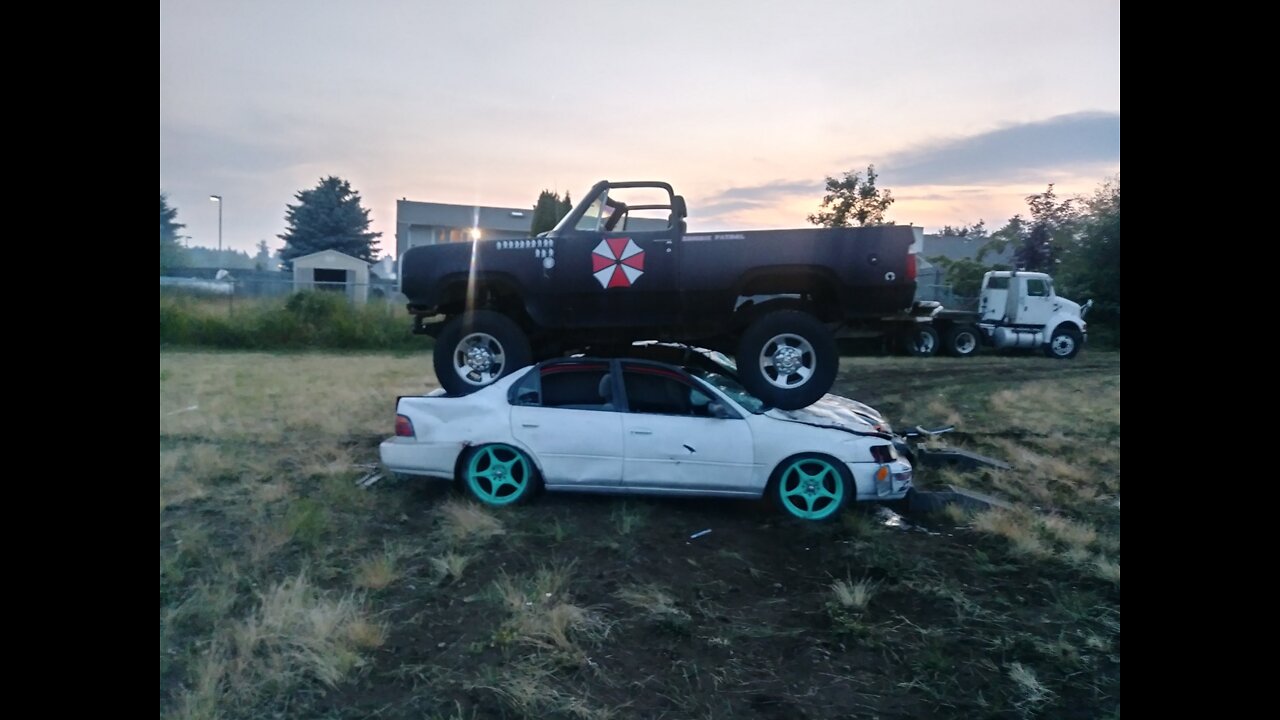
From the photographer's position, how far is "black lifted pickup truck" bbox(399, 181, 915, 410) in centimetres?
605

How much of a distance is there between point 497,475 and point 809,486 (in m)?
2.30

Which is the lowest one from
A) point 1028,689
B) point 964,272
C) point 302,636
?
point 1028,689

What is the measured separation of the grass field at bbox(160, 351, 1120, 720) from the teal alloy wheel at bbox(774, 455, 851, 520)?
20 cm

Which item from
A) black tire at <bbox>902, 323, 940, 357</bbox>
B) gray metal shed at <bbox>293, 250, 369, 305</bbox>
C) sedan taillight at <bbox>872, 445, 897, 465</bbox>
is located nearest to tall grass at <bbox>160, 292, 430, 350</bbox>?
gray metal shed at <bbox>293, 250, 369, 305</bbox>

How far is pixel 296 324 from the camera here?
1115cm

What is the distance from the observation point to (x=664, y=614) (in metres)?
4.04

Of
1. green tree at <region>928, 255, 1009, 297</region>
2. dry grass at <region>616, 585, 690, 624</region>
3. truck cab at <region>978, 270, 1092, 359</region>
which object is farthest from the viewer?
truck cab at <region>978, 270, 1092, 359</region>

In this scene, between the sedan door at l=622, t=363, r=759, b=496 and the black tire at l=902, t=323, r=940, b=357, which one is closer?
the sedan door at l=622, t=363, r=759, b=496

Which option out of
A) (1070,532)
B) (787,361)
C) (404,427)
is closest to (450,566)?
(404,427)

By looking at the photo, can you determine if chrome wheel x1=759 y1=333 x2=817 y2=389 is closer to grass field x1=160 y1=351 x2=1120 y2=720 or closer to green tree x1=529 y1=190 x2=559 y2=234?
grass field x1=160 y1=351 x2=1120 y2=720

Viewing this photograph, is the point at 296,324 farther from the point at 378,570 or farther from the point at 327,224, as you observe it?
the point at 378,570
